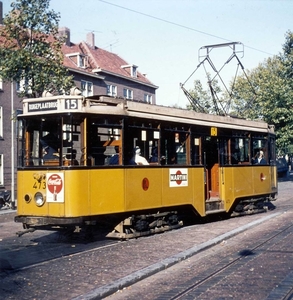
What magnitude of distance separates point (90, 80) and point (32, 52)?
2141cm

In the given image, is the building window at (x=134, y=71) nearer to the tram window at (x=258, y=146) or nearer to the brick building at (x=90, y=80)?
the brick building at (x=90, y=80)

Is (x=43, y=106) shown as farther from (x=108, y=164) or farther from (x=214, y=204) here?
(x=214, y=204)

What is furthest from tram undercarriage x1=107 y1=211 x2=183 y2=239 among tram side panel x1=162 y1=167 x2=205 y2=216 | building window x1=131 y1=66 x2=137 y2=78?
building window x1=131 y1=66 x2=137 y2=78

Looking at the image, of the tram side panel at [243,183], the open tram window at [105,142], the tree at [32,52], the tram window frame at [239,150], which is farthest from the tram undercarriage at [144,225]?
the tree at [32,52]

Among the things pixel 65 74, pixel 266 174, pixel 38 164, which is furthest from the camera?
pixel 65 74

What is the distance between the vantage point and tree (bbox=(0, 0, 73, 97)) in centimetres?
1762

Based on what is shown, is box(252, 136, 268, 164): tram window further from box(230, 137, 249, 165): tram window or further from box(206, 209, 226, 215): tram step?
box(206, 209, 226, 215): tram step

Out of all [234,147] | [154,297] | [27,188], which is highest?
[234,147]

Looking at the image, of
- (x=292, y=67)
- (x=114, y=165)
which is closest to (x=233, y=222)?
(x=114, y=165)

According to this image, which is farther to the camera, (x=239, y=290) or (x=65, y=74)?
(x=65, y=74)

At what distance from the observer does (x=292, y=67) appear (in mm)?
36844

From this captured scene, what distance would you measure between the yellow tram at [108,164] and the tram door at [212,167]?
22.5 inches

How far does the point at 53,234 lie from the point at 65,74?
7.83 meters

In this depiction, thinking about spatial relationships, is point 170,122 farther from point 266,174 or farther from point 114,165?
point 266,174
